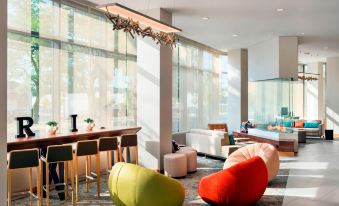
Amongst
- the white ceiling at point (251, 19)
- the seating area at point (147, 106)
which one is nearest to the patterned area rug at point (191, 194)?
the seating area at point (147, 106)

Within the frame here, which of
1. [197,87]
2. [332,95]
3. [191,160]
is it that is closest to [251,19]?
[191,160]

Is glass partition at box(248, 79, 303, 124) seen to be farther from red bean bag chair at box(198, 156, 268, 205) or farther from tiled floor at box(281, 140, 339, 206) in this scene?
red bean bag chair at box(198, 156, 268, 205)

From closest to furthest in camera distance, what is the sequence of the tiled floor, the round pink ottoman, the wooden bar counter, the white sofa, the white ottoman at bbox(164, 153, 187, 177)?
the wooden bar counter < the tiled floor < the round pink ottoman < the white ottoman at bbox(164, 153, 187, 177) < the white sofa

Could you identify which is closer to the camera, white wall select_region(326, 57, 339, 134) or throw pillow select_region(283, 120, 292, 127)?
throw pillow select_region(283, 120, 292, 127)

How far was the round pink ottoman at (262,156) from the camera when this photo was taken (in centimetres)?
691

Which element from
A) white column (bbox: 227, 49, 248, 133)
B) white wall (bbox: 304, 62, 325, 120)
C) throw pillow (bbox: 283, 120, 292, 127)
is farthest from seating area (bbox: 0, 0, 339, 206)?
white wall (bbox: 304, 62, 325, 120)

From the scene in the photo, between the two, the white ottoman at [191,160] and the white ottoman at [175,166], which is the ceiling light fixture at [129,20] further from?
the white ottoman at [191,160]

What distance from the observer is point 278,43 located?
11.5 metres

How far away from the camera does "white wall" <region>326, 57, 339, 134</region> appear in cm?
1677

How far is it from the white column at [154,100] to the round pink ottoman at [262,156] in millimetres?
1823

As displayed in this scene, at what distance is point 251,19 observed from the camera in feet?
30.1

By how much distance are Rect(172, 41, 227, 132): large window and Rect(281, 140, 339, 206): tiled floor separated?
3.86m

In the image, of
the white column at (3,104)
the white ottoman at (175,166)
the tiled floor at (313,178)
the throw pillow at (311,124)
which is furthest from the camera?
the throw pillow at (311,124)

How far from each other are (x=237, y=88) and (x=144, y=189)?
10.3m
